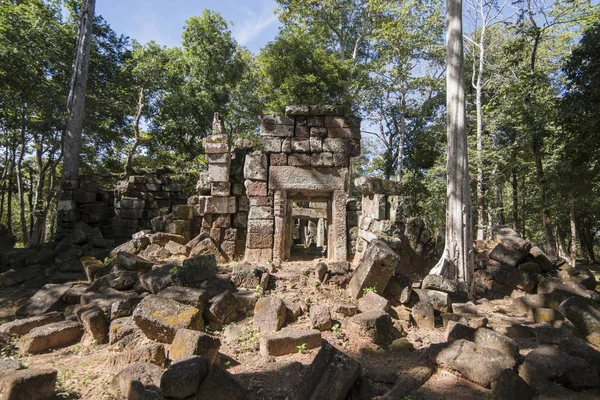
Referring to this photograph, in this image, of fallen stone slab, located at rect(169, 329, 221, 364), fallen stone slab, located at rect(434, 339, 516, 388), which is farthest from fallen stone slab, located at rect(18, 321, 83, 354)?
fallen stone slab, located at rect(434, 339, 516, 388)

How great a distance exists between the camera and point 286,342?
4.23m

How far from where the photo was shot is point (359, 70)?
17.8 metres

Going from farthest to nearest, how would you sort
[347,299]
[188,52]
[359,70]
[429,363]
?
[188,52], [359,70], [347,299], [429,363]

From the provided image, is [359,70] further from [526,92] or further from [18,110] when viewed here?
[18,110]

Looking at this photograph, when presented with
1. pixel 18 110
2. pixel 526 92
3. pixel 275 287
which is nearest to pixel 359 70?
pixel 526 92

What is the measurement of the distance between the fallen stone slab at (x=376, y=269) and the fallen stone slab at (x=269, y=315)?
150 cm

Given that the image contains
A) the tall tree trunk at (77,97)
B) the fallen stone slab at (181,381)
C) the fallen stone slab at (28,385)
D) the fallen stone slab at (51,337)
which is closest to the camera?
the fallen stone slab at (181,381)

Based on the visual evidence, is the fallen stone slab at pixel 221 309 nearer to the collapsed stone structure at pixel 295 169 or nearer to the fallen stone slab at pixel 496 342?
the collapsed stone structure at pixel 295 169

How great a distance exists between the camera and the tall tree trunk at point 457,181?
23.4 ft

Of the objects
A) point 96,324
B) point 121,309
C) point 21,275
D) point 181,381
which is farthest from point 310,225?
point 181,381

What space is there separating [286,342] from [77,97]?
547 inches

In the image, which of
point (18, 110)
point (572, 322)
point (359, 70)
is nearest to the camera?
point (572, 322)

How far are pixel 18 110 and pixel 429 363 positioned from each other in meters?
18.5

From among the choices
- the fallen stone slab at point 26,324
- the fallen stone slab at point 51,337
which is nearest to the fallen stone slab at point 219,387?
the fallen stone slab at point 51,337
